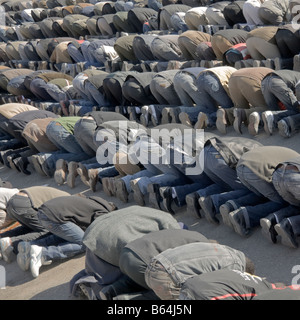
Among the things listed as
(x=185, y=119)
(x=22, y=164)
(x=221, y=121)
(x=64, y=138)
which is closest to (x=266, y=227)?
(x=221, y=121)

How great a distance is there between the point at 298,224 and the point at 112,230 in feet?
4.63

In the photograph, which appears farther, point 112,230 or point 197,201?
point 197,201

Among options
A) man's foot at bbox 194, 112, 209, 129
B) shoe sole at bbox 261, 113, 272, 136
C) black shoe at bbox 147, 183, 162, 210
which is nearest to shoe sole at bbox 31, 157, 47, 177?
man's foot at bbox 194, 112, 209, 129

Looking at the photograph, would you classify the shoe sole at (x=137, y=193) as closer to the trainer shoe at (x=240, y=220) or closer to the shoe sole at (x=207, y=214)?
the shoe sole at (x=207, y=214)

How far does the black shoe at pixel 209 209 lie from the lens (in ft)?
17.9

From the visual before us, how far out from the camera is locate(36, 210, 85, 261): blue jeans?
5438mm

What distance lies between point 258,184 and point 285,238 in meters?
0.53

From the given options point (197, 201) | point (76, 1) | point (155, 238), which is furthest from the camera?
point (76, 1)

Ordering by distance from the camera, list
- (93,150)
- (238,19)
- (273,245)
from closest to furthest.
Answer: (273,245), (93,150), (238,19)

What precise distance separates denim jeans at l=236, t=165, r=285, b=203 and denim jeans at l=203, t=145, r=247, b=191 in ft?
0.96

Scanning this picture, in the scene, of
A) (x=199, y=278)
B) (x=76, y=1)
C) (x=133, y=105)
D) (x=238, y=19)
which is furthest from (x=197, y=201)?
(x=76, y=1)

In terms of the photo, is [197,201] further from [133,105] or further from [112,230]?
[133,105]

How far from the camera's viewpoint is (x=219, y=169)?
542cm

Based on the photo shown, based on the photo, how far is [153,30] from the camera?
41.5 feet
